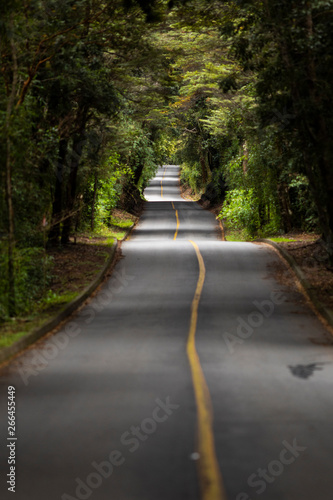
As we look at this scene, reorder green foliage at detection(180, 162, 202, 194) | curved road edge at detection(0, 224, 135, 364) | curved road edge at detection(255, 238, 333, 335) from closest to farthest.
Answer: curved road edge at detection(0, 224, 135, 364) < curved road edge at detection(255, 238, 333, 335) < green foliage at detection(180, 162, 202, 194)

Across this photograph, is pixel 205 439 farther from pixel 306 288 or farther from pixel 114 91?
pixel 114 91

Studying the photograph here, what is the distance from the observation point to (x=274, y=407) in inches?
304

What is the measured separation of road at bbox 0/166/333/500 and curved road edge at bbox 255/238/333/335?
0.91ft

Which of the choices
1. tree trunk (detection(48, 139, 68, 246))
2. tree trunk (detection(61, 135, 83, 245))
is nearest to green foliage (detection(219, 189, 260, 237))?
tree trunk (detection(61, 135, 83, 245))

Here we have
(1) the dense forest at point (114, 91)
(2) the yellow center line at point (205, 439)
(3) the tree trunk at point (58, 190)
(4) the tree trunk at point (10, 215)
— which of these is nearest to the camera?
(2) the yellow center line at point (205, 439)

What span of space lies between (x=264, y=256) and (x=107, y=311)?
10.3 metres

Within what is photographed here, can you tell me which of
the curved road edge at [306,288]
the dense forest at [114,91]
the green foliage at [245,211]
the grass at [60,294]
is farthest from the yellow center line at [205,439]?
the green foliage at [245,211]

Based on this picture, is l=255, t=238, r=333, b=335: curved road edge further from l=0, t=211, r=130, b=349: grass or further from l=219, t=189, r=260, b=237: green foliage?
l=219, t=189, r=260, b=237: green foliage

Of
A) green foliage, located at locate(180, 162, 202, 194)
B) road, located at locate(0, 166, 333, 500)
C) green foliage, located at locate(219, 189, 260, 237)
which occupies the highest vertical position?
road, located at locate(0, 166, 333, 500)

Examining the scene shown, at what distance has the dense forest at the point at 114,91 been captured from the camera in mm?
14711

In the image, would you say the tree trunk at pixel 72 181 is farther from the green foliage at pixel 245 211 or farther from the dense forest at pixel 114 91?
the green foliage at pixel 245 211

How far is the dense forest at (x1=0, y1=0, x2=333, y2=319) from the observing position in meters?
14.7

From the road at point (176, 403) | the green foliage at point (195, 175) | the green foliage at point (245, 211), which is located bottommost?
the green foliage at point (195, 175)

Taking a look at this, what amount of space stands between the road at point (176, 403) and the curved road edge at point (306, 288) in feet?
0.91
